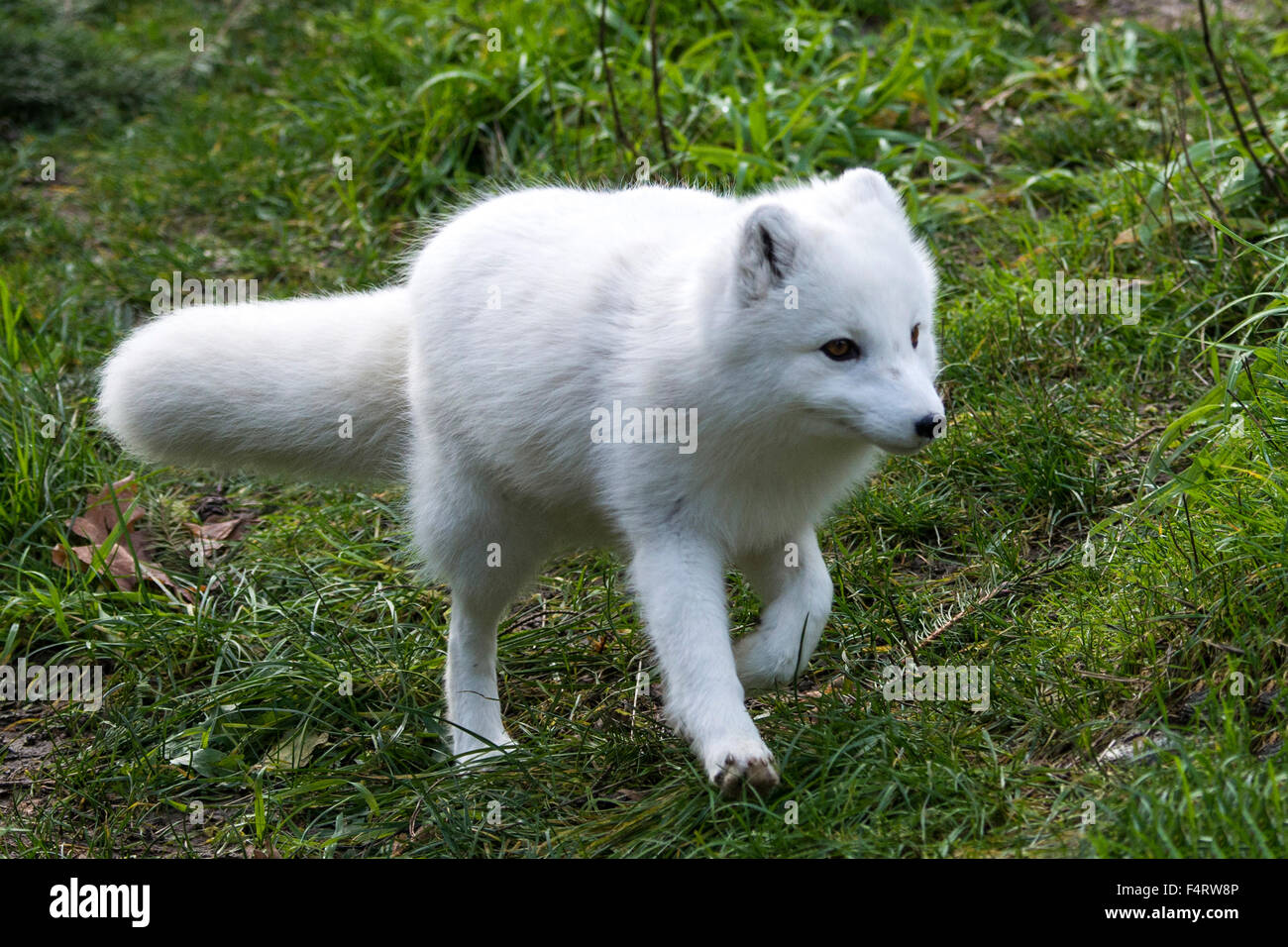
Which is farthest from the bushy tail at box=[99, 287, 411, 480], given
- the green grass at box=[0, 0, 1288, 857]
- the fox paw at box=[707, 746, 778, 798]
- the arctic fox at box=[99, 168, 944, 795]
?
the fox paw at box=[707, 746, 778, 798]

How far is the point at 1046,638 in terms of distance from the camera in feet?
12.4

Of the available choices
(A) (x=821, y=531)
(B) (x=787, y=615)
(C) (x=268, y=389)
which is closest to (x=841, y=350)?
(B) (x=787, y=615)

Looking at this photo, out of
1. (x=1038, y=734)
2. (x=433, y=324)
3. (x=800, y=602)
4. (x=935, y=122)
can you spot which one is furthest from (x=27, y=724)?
(x=935, y=122)

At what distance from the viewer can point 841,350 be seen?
10.6ft

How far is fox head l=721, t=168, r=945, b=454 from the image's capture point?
318 cm

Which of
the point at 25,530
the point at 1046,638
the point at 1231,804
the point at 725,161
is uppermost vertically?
the point at 725,161

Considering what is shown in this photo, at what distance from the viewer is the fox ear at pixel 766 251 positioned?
3.25 meters

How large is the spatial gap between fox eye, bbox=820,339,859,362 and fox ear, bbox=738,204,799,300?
197mm

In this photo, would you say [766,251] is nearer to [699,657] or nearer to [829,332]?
[829,332]

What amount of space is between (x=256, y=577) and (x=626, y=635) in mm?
1453

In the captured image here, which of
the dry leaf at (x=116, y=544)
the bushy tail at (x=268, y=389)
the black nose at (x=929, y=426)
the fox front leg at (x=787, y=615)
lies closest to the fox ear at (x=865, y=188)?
the black nose at (x=929, y=426)

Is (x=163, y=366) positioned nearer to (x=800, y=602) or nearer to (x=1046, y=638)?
(x=800, y=602)

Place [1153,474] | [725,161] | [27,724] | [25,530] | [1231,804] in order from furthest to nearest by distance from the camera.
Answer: [725,161], [25,530], [27,724], [1153,474], [1231,804]

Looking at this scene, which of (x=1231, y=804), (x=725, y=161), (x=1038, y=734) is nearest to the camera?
(x=1231, y=804)
